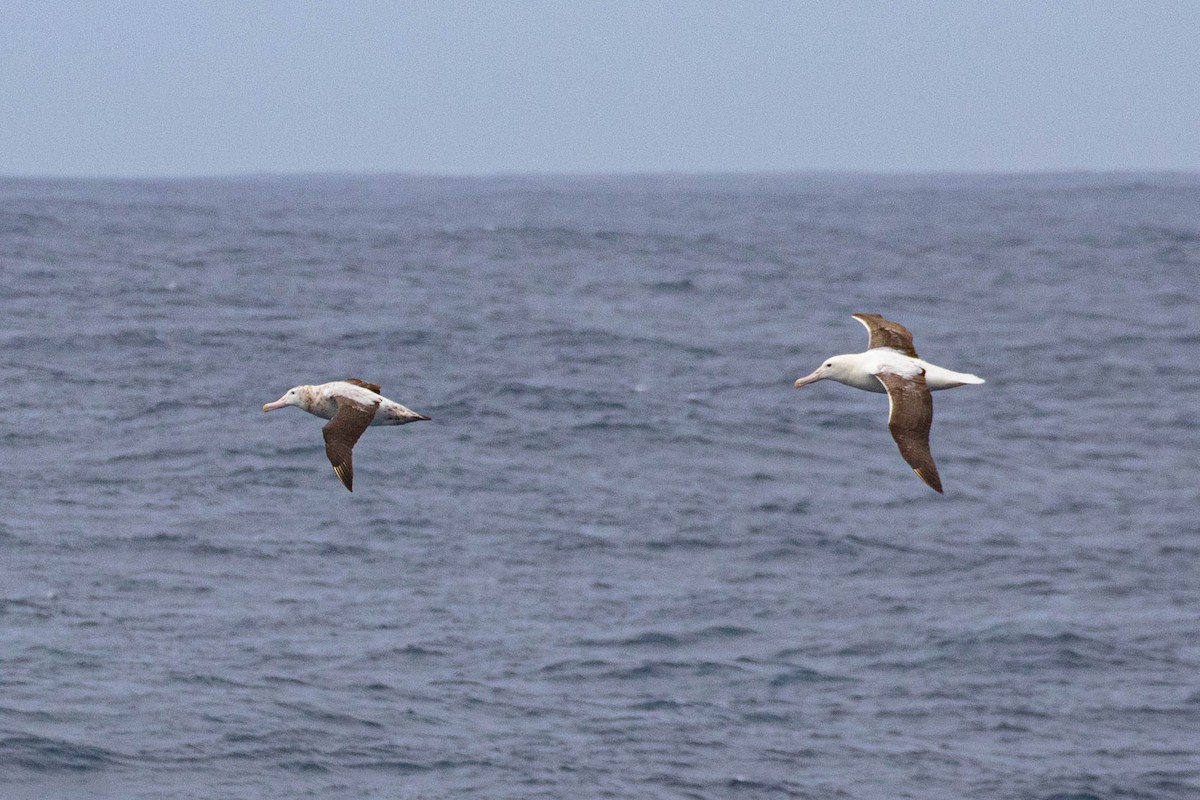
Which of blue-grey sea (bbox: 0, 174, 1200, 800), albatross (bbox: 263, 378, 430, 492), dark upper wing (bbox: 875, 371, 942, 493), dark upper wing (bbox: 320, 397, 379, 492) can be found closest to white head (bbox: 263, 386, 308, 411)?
albatross (bbox: 263, 378, 430, 492)

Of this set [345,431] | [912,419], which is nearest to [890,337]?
[912,419]

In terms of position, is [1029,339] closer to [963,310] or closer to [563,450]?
[963,310]

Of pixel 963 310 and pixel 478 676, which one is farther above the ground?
pixel 963 310

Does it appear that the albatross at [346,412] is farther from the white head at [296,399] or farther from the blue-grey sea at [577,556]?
the blue-grey sea at [577,556]

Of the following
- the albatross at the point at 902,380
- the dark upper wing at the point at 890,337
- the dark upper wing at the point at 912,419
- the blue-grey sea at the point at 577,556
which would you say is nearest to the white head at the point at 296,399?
the albatross at the point at 902,380

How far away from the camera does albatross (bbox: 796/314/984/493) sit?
13.8 meters

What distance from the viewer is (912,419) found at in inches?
559

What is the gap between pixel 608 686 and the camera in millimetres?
42062

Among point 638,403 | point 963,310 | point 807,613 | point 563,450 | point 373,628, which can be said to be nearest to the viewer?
point 373,628

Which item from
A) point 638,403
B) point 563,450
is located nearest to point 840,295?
point 638,403

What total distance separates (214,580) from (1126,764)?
25557 millimetres

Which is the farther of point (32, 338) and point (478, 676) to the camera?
point (32, 338)

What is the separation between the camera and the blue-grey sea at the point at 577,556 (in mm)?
A: 37438

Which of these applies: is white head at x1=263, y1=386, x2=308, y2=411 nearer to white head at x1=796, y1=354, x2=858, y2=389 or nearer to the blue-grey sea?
white head at x1=796, y1=354, x2=858, y2=389
